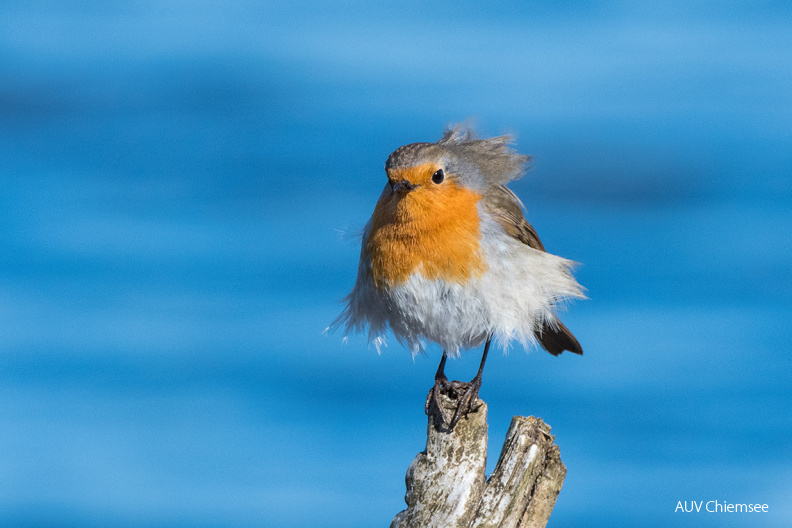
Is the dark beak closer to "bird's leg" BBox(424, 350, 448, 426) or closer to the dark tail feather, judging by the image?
"bird's leg" BBox(424, 350, 448, 426)

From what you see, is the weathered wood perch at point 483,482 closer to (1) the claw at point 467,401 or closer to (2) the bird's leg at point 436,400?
(1) the claw at point 467,401

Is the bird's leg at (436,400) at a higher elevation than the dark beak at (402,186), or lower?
lower

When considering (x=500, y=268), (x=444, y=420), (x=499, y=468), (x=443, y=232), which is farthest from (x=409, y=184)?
(x=499, y=468)

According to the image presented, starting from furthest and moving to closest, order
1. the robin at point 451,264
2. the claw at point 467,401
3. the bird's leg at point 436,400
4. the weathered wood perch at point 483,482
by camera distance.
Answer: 1. the robin at point 451,264
2. the bird's leg at point 436,400
3. the claw at point 467,401
4. the weathered wood perch at point 483,482

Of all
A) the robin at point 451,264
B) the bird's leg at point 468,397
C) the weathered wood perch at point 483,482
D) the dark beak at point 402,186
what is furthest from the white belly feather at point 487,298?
the weathered wood perch at point 483,482

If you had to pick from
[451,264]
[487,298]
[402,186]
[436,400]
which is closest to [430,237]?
[451,264]

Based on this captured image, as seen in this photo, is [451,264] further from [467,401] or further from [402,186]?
[467,401]

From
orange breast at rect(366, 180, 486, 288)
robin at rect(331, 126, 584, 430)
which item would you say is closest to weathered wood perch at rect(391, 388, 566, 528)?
robin at rect(331, 126, 584, 430)
